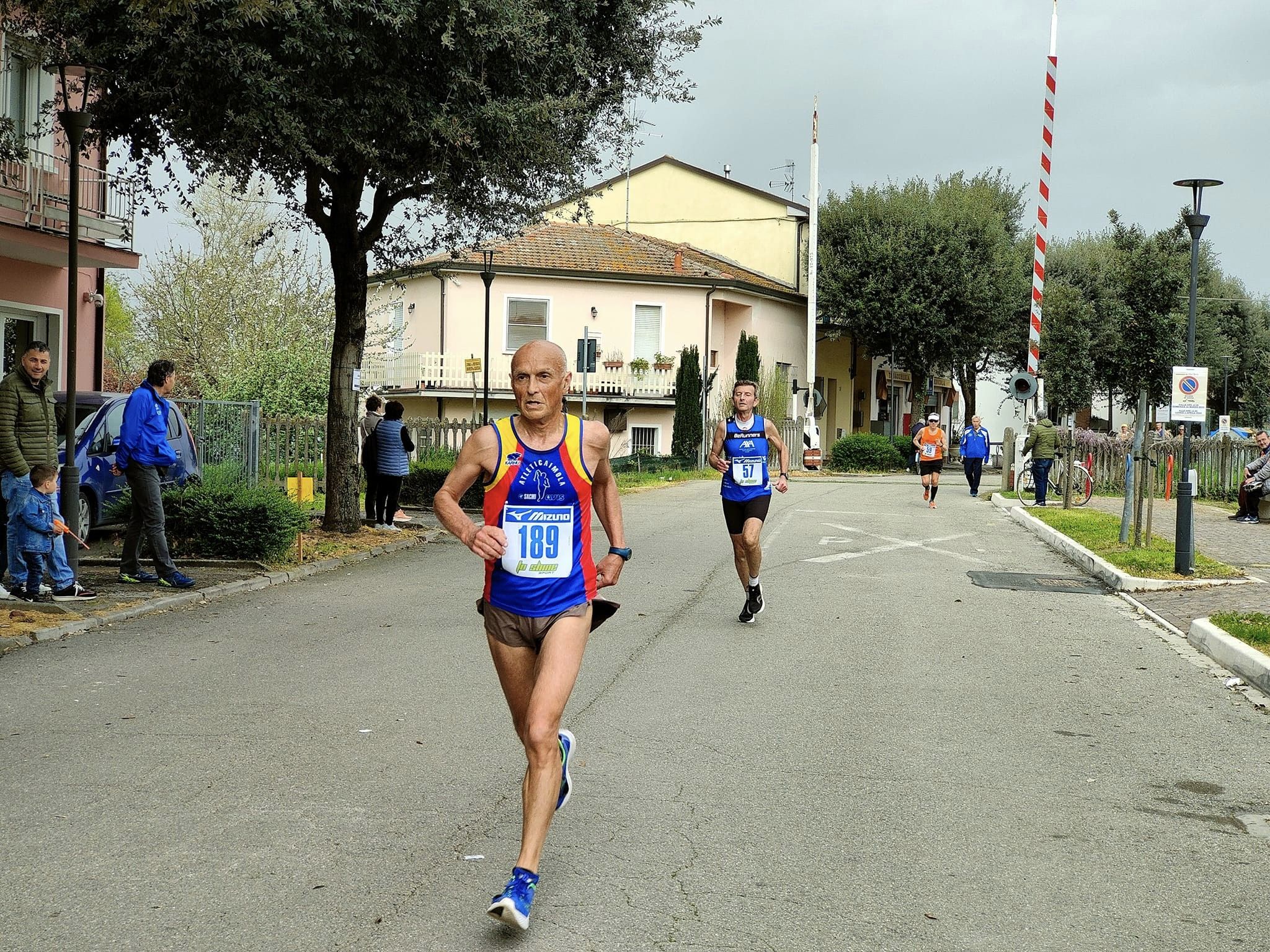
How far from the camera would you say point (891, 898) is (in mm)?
4527

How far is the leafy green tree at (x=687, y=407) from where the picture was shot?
39.8 meters

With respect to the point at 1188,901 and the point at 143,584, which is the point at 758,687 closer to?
the point at 1188,901

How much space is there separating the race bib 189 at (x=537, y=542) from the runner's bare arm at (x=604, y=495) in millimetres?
160

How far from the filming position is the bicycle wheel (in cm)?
2602

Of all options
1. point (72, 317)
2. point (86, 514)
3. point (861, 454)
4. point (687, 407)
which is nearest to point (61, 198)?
point (86, 514)

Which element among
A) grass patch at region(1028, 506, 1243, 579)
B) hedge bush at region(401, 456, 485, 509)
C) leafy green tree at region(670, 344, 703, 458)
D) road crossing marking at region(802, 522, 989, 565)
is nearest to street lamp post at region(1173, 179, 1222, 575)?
grass patch at region(1028, 506, 1243, 579)

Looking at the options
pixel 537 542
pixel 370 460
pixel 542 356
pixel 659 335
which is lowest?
pixel 370 460

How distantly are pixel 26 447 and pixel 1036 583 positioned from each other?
32.8 feet

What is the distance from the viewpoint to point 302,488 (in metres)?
18.0

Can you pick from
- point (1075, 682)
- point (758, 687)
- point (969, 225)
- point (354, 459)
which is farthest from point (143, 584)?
point (969, 225)

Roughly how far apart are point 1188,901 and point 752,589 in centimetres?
642

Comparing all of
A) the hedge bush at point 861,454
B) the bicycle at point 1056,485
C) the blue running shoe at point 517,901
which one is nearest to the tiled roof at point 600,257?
the hedge bush at point 861,454

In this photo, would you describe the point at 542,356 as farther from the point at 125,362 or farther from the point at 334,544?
the point at 125,362

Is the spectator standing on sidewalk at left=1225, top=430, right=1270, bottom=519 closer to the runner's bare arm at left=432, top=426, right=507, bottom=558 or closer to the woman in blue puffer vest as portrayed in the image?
the woman in blue puffer vest
